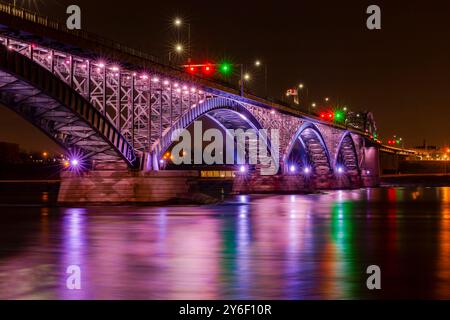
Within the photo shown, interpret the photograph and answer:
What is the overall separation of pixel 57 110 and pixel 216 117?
4681 centimetres

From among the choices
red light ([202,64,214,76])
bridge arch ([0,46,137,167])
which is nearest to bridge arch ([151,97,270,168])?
bridge arch ([0,46,137,167])

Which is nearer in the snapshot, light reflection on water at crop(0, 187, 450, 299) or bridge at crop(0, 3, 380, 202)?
light reflection on water at crop(0, 187, 450, 299)

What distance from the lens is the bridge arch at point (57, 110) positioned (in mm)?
42406

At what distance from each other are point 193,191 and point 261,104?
118ft

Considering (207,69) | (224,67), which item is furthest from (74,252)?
(207,69)

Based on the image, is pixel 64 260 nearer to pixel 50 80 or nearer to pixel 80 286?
pixel 80 286

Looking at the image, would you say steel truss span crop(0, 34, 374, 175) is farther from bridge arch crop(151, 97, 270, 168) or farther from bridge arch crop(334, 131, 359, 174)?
bridge arch crop(334, 131, 359, 174)

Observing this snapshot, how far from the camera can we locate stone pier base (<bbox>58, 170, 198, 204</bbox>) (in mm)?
58719

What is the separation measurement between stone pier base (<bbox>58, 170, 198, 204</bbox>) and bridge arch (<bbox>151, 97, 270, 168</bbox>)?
5.94 ft

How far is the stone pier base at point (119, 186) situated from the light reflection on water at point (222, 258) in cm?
1518

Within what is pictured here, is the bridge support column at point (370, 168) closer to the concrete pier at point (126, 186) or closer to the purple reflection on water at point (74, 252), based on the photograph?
the concrete pier at point (126, 186)

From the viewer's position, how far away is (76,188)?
5991 cm

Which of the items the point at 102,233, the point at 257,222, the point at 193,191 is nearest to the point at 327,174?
the point at 193,191

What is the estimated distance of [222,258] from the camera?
24.2 meters
